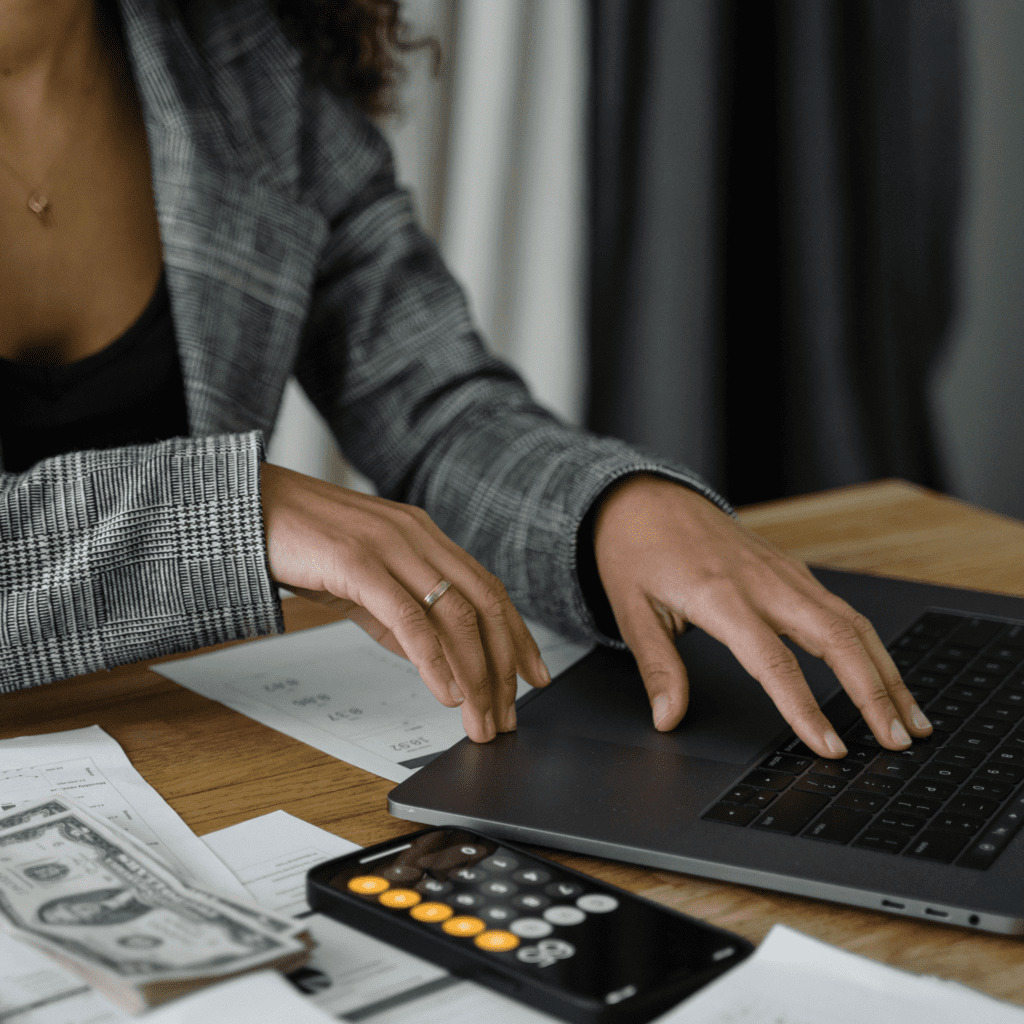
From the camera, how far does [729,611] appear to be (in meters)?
0.63

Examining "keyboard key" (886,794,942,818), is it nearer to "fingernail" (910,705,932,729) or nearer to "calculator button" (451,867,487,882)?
"fingernail" (910,705,932,729)

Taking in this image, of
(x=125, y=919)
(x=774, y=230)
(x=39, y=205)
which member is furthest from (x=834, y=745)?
(x=774, y=230)

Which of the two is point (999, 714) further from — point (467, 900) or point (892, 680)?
point (467, 900)

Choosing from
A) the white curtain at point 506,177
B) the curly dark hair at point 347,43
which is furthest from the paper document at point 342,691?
the white curtain at point 506,177

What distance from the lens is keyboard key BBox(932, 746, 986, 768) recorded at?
54 centimetres

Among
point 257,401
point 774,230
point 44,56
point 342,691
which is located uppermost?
point 44,56

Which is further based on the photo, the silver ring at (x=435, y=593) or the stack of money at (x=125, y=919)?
the silver ring at (x=435, y=593)

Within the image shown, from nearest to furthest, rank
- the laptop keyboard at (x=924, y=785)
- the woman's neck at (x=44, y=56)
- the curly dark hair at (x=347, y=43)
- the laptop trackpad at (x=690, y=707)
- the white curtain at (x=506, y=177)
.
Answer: the laptop keyboard at (x=924, y=785) < the laptop trackpad at (x=690, y=707) < the woman's neck at (x=44, y=56) < the curly dark hair at (x=347, y=43) < the white curtain at (x=506, y=177)

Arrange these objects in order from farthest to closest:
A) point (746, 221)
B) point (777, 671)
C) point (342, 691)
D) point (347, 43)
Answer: point (746, 221) → point (347, 43) → point (342, 691) → point (777, 671)

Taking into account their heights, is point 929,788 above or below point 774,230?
below

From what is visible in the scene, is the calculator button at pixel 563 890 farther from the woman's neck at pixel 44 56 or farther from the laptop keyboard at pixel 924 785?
the woman's neck at pixel 44 56

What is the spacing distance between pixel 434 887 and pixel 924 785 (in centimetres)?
22

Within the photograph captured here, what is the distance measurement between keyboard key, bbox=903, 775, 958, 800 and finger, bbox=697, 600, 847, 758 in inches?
1.5

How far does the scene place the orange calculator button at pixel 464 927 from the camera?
0.41m
